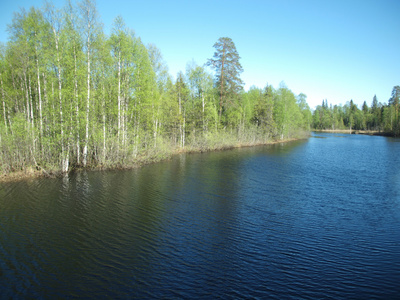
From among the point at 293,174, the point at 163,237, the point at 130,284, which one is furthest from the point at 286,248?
the point at 293,174

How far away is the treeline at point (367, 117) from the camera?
77500 mm

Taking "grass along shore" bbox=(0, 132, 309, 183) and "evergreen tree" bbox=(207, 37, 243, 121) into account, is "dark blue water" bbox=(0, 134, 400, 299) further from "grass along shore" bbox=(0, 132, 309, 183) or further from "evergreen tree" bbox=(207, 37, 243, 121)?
"evergreen tree" bbox=(207, 37, 243, 121)

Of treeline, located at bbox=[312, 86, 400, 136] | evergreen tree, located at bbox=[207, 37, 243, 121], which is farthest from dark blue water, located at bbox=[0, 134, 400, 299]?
treeline, located at bbox=[312, 86, 400, 136]

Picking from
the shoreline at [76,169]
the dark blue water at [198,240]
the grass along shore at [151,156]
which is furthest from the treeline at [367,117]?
the dark blue water at [198,240]

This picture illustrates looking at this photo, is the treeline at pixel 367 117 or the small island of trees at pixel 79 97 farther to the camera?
the treeline at pixel 367 117

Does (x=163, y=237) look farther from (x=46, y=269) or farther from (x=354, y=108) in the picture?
(x=354, y=108)

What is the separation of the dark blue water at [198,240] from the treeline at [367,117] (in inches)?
3135

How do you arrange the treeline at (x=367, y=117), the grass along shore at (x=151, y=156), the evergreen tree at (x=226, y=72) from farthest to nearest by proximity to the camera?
the treeline at (x=367, y=117) < the evergreen tree at (x=226, y=72) < the grass along shore at (x=151, y=156)

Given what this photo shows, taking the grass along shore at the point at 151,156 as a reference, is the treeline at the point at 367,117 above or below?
above

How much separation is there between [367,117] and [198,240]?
122113mm

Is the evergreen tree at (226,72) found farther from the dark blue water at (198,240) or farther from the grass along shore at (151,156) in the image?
the dark blue water at (198,240)

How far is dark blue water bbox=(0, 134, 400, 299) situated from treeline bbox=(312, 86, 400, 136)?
79.6 m

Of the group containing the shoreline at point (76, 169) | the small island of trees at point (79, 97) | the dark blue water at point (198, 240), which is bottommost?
the dark blue water at point (198, 240)

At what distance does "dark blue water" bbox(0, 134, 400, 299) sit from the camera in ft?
22.0
